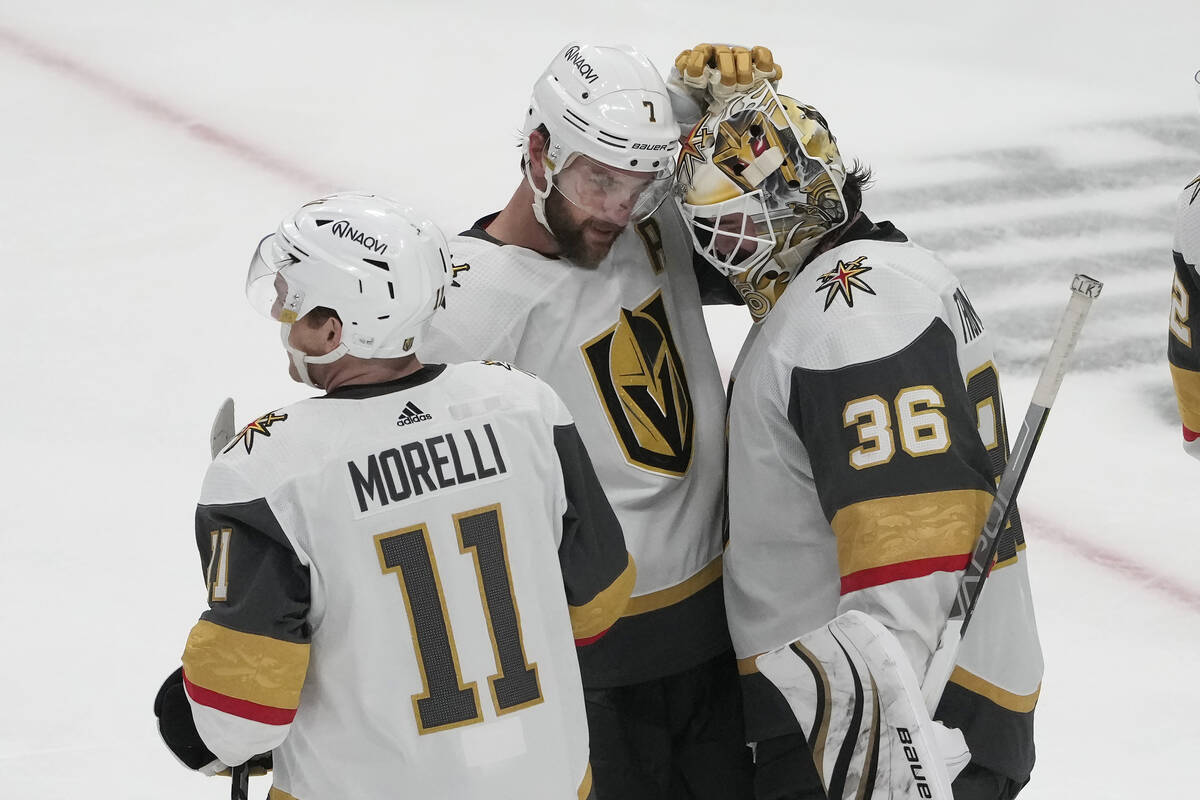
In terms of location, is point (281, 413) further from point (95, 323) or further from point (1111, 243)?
point (1111, 243)

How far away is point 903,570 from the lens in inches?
73.9

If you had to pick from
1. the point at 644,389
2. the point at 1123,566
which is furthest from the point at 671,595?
the point at 1123,566

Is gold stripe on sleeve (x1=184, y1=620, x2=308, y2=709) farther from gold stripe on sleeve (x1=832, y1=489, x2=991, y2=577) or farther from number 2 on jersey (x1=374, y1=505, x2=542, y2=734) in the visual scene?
gold stripe on sleeve (x1=832, y1=489, x2=991, y2=577)

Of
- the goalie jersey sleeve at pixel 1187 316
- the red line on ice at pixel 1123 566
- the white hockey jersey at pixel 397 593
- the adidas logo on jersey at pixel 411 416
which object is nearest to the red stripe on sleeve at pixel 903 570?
the white hockey jersey at pixel 397 593

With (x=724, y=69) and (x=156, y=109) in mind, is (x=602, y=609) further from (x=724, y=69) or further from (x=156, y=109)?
(x=156, y=109)

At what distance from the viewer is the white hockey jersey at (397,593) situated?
1639 millimetres

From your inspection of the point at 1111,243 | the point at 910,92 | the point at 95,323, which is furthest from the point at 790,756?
the point at 910,92

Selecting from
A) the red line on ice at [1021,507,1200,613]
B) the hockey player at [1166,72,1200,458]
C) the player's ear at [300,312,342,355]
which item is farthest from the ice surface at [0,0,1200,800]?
the player's ear at [300,312,342,355]

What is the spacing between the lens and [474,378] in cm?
Answer: 176

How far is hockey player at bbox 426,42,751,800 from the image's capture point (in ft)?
7.13

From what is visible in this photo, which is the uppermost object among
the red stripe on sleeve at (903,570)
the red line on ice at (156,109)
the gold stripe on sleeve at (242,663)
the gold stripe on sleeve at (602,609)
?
the red stripe on sleeve at (903,570)

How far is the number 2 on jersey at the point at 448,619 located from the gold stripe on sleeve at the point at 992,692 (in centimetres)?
64

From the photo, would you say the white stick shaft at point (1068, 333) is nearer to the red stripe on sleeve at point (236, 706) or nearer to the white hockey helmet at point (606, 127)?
the white hockey helmet at point (606, 127)

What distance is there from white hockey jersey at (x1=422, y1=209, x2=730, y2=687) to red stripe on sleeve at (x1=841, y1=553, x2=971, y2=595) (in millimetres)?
438
